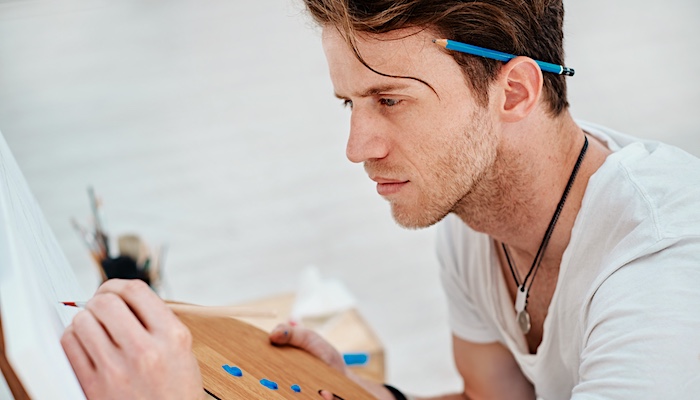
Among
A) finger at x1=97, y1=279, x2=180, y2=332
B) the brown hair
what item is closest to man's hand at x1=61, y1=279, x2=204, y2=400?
finger at x1=97, y1=279, x2=180, y2=332

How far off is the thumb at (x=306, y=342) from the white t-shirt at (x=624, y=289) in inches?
12.3

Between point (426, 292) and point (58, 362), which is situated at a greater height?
point (58, 362)

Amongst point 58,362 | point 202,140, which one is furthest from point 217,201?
point 58,362

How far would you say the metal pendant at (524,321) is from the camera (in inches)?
54.8

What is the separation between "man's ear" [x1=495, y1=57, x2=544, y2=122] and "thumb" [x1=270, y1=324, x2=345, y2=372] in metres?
0.44

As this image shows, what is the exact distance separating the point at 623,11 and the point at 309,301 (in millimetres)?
3728

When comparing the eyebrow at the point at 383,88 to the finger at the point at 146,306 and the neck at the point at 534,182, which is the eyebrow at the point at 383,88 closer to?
the neck at the point at 534,182

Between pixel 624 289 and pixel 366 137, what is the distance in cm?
41

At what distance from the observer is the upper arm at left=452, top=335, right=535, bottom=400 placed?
59.7 inches

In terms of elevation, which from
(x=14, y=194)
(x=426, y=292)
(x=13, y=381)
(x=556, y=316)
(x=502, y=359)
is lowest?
(x=426, y=292)

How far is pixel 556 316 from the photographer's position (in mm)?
1261

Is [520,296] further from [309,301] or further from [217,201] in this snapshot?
[217,201]

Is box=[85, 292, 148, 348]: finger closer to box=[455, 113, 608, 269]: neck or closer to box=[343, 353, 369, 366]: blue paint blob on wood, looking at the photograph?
box=[455, 113, 608, 269]: neck

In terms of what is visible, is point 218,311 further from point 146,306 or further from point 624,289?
point 624,289
